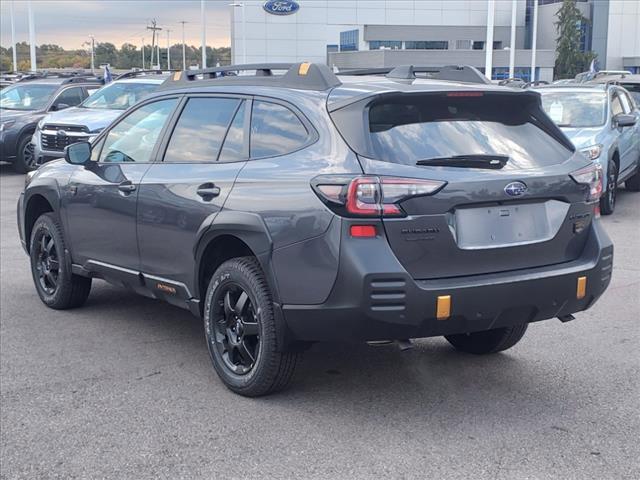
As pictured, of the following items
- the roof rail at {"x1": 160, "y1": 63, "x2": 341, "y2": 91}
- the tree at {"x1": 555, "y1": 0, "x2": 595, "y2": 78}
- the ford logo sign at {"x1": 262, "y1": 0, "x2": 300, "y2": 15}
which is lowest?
the roof rail at {"x1": 160, "y1": 63, "x2": 341, "y2": 91}

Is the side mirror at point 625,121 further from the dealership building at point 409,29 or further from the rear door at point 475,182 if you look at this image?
the dealership building at point 409,29

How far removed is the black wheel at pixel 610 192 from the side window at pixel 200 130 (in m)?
7.70

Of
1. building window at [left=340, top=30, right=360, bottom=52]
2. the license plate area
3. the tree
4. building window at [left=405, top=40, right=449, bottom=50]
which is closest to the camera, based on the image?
the license plate area

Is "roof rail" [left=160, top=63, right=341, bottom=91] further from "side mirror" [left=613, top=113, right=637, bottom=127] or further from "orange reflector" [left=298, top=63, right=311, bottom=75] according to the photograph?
"side mirror" [left=613, top=113, right=637, bottom=127]

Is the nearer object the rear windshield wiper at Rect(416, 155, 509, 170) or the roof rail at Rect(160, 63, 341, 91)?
the rear windshield wiper at Rect(416, 155, 509, 170)

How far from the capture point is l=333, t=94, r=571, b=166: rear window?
171 inches

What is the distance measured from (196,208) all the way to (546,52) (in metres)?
60.4

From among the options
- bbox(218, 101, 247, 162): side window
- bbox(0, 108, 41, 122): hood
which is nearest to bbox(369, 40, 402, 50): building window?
bbox(0, 108, 41, 122): hood

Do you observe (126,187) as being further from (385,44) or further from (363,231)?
(385,44)

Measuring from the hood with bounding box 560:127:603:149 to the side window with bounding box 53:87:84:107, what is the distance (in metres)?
11.3

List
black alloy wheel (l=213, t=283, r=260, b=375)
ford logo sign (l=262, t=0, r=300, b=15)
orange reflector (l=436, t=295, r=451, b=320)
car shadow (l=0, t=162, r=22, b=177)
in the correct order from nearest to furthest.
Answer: orange reflector (l=436, t=295, r=451, b=320)
black alloy wheel (l=213, t=283, r=260, b=375)
car shadow (l=0, t=162, r=22, b=177)
ford logo sign (l=262, t=0, r=300, b=15)

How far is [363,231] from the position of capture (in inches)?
162

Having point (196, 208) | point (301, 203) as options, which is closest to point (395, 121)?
point (301, 203)

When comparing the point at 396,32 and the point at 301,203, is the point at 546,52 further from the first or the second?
the point at 301,203
